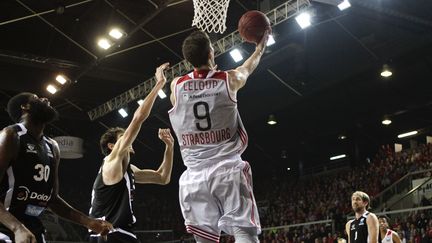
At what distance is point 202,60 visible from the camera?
13.7 ft

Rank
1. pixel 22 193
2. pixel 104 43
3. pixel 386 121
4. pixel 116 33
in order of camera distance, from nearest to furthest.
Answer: pixel 22 193 < pixel 116 33 < pixel 104 43 < pixel 386 121

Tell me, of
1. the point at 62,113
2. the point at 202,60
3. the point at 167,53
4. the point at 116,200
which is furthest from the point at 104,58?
the point at 202,60

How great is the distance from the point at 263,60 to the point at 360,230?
822cm

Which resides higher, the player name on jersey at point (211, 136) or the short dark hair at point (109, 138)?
the short dark hair at point (109, 138)

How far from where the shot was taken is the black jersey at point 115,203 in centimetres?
517

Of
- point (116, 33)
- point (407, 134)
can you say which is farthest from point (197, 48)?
point (407, 134)

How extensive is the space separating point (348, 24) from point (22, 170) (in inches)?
514

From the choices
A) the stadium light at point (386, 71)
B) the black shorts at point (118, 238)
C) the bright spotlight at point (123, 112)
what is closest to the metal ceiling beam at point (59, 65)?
the bright spotlight at point (123, 112)

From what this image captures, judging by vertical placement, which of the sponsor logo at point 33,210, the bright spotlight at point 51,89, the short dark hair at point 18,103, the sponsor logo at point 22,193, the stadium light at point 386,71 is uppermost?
the bright spotlight at point 51,89

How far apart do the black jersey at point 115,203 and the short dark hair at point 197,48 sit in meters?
1.64

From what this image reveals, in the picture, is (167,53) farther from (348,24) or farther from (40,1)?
(348,24)

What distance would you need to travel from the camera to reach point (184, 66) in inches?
609

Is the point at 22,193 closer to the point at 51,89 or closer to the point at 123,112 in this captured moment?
the point at 51,89

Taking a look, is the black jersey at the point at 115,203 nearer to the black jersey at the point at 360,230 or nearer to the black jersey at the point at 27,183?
the black jersey at the point at 27,183
